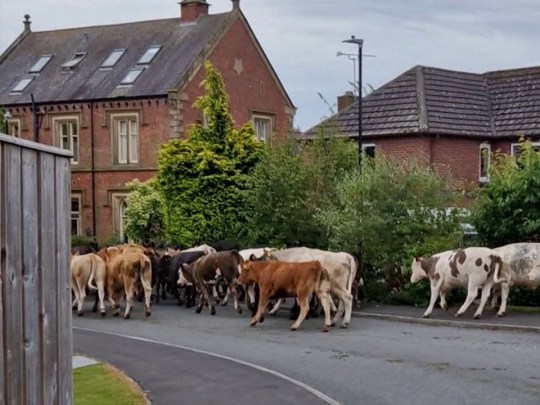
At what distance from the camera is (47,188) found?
6.42m

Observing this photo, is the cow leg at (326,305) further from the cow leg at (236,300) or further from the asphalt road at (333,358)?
the cow leg at (236,300)

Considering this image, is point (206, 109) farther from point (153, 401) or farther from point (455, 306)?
point (153, 401)

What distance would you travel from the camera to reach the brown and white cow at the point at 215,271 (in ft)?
84.6

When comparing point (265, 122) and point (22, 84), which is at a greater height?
point (22, 84)

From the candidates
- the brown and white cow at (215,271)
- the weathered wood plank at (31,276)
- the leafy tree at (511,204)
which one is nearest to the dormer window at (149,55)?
the brown and white cow at (215,271)

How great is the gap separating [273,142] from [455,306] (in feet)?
37.2

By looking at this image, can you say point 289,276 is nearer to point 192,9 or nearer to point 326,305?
point 326,305

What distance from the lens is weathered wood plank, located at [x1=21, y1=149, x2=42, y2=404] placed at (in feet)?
20.1

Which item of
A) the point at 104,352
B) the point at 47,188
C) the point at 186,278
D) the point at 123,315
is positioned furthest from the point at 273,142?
the point at 47,188

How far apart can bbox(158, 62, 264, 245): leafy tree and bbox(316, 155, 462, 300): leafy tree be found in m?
8.97

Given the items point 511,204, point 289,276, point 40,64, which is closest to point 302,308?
point 289,276

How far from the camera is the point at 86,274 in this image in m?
25.8

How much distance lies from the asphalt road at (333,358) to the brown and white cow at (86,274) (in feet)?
4.82

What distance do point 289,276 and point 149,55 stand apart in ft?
98.0
